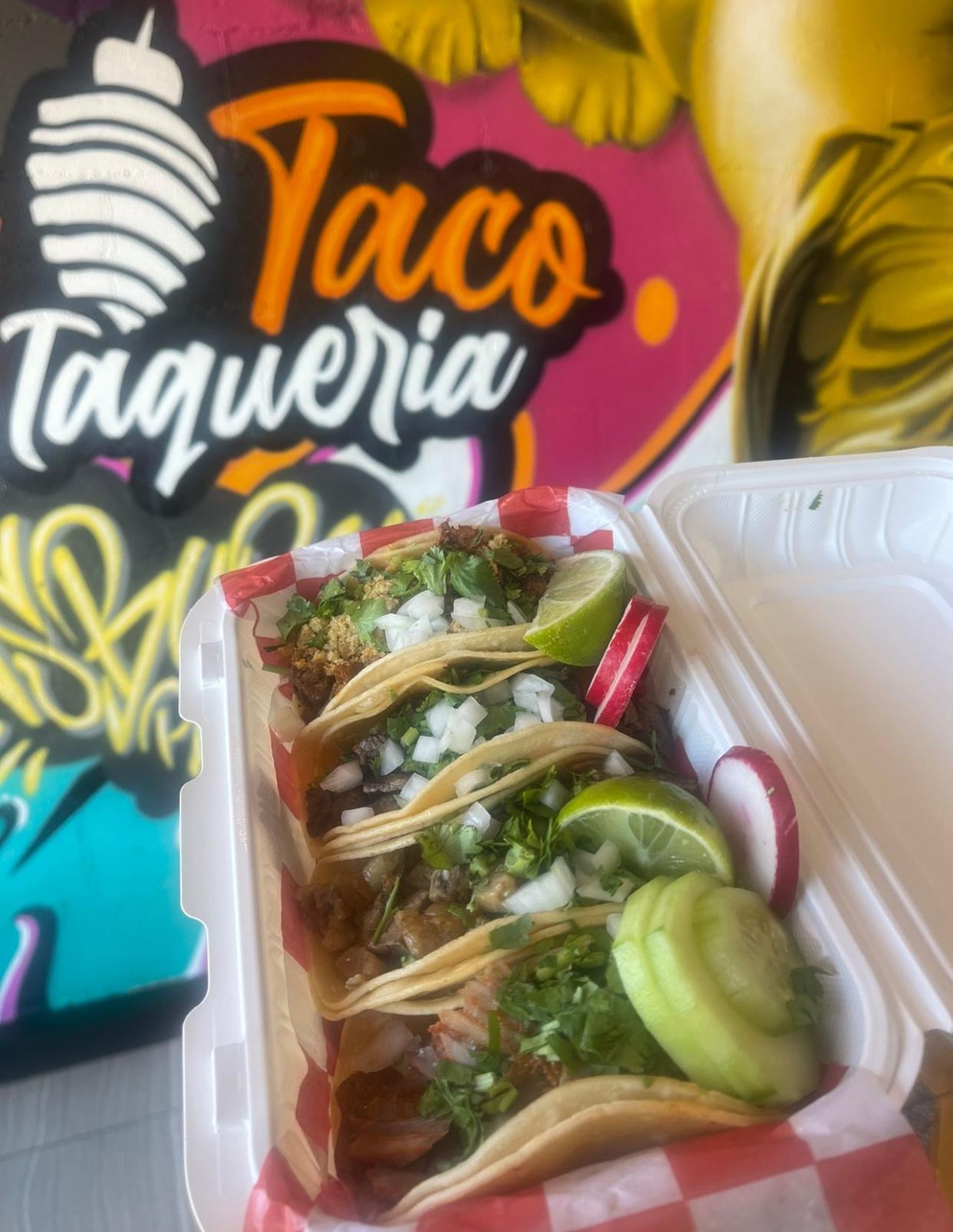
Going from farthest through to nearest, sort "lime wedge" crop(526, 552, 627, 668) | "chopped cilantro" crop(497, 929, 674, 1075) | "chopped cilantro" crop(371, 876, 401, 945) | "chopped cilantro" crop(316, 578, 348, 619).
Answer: "chopped cilantro" crop(316, 578, 348, 619) < "lime wedge" crop(526, 552, 627, 668) < "chopped cilantro" crop(371, 876, 401, 945) < "chopped cilantro" crop(497, 929, 674, 1075)

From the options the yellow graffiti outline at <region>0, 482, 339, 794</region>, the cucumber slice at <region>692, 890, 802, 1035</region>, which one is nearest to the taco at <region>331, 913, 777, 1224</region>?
the cucumber slice at <region>692, 890, 802, 1035</region>

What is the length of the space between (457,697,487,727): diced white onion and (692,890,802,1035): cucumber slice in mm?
556

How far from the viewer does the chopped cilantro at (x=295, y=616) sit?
176 cm

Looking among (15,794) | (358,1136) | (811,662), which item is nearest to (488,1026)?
(358,1136)

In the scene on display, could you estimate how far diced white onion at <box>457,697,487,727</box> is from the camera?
1.51 metres

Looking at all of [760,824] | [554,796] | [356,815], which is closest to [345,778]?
[356,815]

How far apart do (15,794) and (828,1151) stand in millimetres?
2227

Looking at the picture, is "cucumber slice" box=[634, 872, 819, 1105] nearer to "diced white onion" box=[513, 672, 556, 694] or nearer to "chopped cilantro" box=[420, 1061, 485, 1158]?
"chopped cilantro" box=[420, 1061, 485, 1158]

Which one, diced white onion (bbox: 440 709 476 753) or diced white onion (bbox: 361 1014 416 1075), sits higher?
diced white onion (bbox: 440 709 476 753)

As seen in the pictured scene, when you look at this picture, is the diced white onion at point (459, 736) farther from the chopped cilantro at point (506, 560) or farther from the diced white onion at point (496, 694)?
the chopped cilantro at point (506, 560)

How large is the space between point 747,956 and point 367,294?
167cm

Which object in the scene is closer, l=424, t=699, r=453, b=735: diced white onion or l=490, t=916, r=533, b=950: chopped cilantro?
l=490, t=916, r=533, b=950: chopped cilantro

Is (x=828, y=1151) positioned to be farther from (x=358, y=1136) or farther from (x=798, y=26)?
(x=798, y=26)

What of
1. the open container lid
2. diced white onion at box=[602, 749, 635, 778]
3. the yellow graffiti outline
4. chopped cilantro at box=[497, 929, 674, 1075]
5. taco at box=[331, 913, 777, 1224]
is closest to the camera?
taco at box=[331, 913, 777, 1224]
